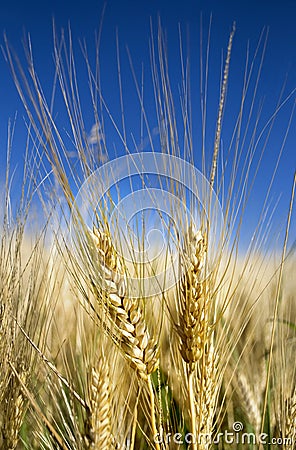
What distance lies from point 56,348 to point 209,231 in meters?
0.93

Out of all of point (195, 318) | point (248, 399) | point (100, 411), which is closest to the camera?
point (100, 411)

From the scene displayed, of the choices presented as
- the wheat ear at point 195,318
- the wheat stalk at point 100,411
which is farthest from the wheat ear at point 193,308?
the wheat stalk at point 100,411

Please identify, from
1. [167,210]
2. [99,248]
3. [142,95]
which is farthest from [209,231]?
[142,95]

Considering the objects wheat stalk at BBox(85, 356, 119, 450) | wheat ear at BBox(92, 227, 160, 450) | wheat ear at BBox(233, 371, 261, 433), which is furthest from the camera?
wheat ear at BBox(233, 371, 261, 433)

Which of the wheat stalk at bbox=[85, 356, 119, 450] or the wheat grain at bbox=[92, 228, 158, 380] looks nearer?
the wheat stalk at bbox=[85, 356, 119, 450]

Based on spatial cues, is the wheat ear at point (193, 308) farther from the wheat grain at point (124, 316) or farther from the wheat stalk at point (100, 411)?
the wheat stalk at point (100, 411)

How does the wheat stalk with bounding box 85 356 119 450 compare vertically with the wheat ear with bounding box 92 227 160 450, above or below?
below

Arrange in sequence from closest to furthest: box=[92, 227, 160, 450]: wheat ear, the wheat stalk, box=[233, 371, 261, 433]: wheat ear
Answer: the wheat stalk, box=[92, 227, 160, 450]: wheat ear, box=[233, 371, 261, 433]: wheat ear

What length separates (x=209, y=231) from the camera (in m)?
1.24

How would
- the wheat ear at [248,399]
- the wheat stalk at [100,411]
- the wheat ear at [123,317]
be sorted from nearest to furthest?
the wheat stalk at [100,411] < the wheat ear at [123,317] < the wheat ear at [248,399]

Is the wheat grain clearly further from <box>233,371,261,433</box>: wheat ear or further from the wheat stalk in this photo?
<box>233,371,261,433</box>: wheat ear

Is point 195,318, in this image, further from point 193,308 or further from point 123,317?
point 123,317

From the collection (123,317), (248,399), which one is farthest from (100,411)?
(248,399)

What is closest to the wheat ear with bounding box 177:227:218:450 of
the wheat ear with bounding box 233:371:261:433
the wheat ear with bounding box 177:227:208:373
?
Result: the wheat ear with bounding box 177:227:208:373
